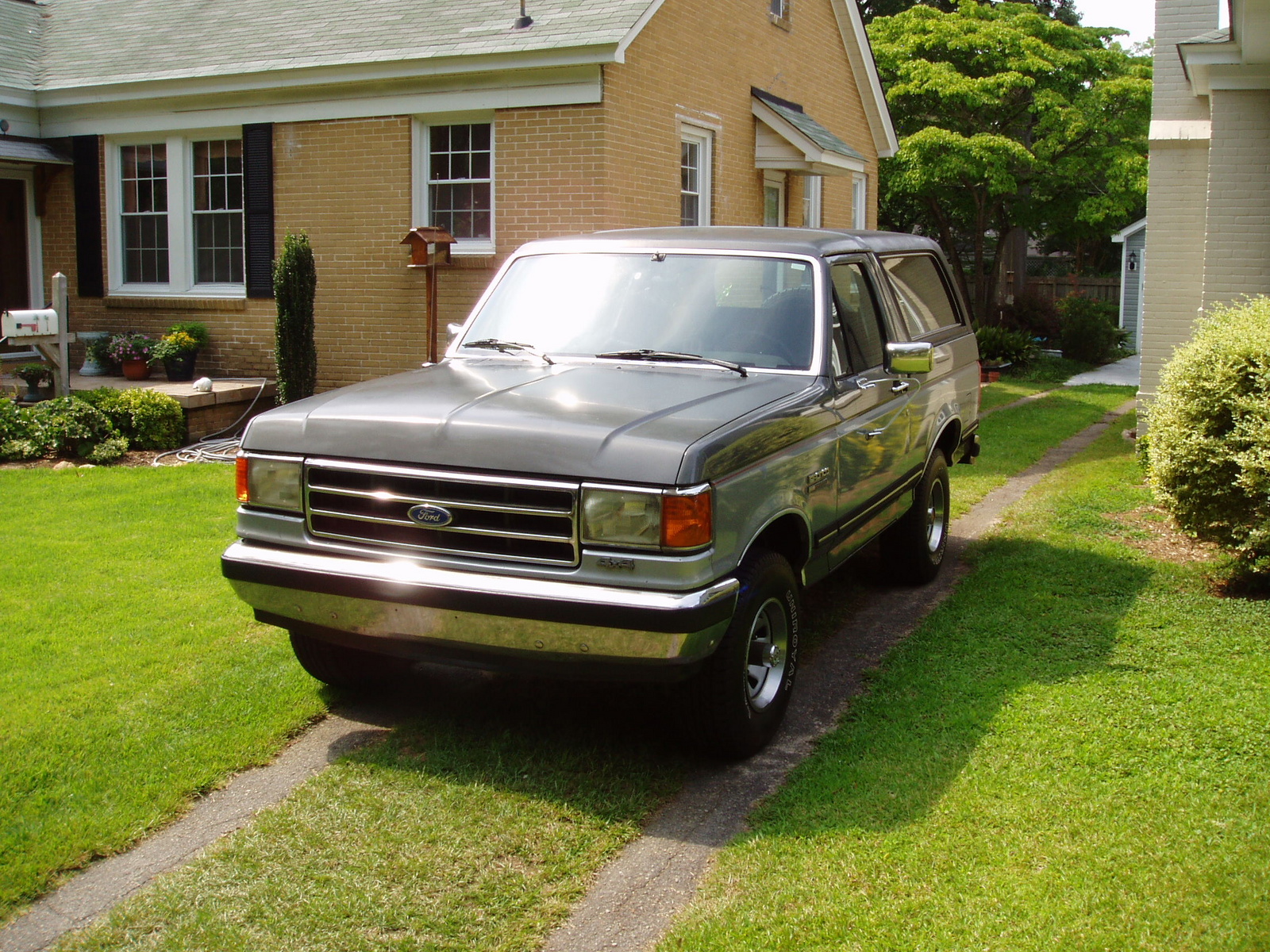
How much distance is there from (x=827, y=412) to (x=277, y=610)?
2399 mm

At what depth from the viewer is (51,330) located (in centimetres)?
1174

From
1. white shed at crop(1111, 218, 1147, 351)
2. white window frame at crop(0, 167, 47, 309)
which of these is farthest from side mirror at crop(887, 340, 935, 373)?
white shed at crop(1111, 218, 1147, 351)

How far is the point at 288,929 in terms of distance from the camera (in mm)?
3426

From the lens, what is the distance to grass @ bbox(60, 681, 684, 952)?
3.44 metres

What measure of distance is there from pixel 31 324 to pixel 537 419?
9.13 meters

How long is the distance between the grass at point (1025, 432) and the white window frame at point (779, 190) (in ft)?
12.8

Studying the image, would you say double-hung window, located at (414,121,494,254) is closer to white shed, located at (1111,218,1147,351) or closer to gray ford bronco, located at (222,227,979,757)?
gray ford bronco, located at (222,227,979,757)

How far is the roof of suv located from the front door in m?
11.5

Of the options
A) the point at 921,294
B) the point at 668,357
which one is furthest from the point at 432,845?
the point at 921,294

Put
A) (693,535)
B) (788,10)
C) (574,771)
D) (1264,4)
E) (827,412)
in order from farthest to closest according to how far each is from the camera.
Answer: (788,10) < (1264,4) < (827,412) < (574,771) < (693,535)

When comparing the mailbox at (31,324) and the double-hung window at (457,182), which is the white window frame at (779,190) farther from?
the mailbox at (31,324)

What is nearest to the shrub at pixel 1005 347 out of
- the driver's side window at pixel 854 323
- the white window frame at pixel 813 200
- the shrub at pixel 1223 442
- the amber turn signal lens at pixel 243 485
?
the white window frame at pixel 813 200

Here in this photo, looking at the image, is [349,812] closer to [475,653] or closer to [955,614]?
[475,653]

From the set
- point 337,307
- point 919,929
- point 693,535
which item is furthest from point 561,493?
point 337,307
